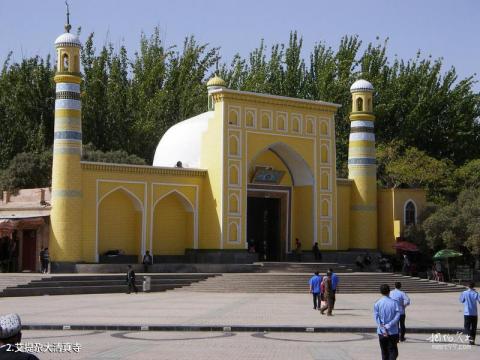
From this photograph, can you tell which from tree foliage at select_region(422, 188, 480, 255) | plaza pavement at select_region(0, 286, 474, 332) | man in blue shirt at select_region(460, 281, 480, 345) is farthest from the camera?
tree foliage at select_region(422, 188, 480, 255)

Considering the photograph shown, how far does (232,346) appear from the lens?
526 inches

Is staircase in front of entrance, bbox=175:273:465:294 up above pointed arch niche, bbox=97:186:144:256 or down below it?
below

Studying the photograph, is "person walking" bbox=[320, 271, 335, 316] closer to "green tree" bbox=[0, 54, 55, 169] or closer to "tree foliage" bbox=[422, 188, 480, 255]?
"tree foliage" bbox=[422, 188, 480, 255]

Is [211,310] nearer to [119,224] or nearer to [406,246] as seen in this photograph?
[119,224]

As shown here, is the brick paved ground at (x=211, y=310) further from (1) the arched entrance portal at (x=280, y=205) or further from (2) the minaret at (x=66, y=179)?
(1) the arched entrance portal at (x=280, y=205)

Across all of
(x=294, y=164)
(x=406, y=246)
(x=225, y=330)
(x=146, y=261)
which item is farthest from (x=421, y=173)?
(x=225, y=330)

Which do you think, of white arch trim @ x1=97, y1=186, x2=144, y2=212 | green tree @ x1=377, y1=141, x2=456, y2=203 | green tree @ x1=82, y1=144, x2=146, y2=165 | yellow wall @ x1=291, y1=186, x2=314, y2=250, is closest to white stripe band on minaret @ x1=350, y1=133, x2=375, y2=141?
yellow wall @ x1=291, y1=186, x2=314, y2=250

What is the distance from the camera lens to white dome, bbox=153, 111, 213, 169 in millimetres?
36094

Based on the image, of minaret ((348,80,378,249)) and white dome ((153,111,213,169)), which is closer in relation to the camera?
white dome ((153,111,213,169))

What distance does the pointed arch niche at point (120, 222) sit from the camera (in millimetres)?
32125

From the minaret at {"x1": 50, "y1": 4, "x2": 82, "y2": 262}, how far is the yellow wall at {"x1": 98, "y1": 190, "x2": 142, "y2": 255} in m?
1.98

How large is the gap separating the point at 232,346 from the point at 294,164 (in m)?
23.8

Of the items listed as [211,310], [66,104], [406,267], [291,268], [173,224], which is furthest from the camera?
[406,267]

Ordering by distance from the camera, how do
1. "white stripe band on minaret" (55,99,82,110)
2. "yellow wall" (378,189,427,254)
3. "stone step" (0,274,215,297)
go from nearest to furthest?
"stone step" (0,274,215,297), "white stripe band on minaret" (55,99,82,110), "yellow wall" (378,189,427,254)
